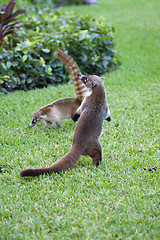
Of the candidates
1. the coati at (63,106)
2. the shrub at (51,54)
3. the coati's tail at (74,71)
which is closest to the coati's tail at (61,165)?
the coati at (63,106)

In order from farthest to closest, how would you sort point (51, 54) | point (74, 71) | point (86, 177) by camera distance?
1. point (51, 54)
2. point (74, 71)
3. point (86, 177)

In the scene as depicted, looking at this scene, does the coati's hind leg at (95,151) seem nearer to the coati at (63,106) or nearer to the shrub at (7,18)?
the coati at (63,106)

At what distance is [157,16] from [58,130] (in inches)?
405

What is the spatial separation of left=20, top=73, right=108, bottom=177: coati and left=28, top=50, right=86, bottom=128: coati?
0.89m

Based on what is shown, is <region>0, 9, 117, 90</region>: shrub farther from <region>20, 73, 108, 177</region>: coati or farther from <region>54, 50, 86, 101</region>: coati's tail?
<region>20, 73, 108, 177</region>: coati

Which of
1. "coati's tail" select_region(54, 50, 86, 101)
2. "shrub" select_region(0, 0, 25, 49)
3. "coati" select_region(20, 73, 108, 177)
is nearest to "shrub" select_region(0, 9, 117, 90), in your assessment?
"shrub" select_region(0, 0, 25, 49)

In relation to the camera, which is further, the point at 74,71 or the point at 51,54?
the point at 51,54

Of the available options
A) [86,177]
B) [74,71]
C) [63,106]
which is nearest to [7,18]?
[74,71]

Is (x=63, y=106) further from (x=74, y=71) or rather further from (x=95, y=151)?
(x=95, y=151)

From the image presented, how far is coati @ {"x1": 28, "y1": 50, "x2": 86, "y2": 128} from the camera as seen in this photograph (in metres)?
4.64

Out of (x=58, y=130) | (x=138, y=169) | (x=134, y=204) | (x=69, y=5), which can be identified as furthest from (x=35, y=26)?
(x=69, y=5)

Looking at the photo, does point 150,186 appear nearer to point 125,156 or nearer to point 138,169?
point 138,169

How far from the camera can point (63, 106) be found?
15.6 ft

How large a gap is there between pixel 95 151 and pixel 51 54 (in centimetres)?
352
